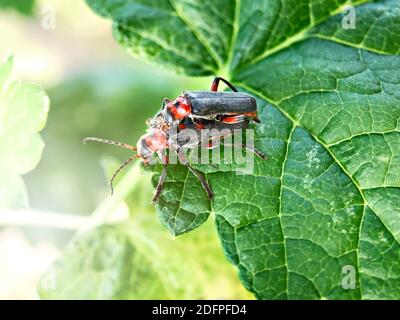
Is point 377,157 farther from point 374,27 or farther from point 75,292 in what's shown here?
point 75,292

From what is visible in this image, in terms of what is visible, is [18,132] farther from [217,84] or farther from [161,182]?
[217,84]

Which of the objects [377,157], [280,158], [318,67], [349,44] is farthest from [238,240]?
[349,44]
